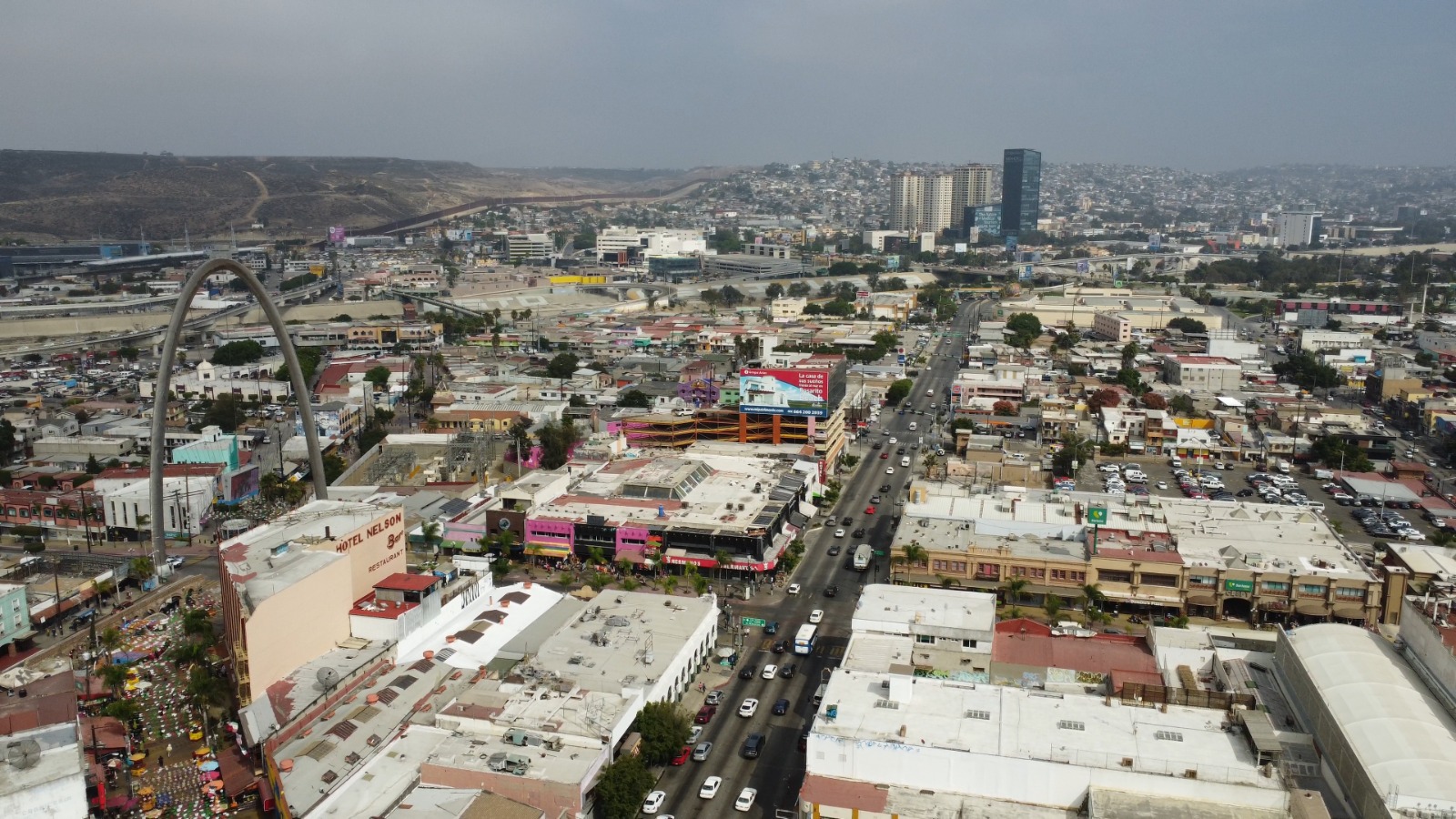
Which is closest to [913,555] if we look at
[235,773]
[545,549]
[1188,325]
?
[545,549]

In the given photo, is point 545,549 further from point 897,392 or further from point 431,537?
point 897,392

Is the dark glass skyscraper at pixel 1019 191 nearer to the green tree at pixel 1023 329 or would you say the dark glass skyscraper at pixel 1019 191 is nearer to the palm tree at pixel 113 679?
the green tree at pixel 1023 329

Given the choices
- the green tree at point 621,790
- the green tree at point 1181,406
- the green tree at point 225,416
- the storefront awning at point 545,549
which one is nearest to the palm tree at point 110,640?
the storefront awning at point 545,549

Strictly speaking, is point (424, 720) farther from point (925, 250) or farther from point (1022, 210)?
point (1022, 210)

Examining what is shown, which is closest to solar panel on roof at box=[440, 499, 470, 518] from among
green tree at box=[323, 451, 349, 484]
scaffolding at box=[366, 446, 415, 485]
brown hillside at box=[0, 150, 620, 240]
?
scaffolding at box=[366, 446, 415, 485]

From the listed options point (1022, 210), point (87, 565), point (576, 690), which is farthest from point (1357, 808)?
point (1022, 210)

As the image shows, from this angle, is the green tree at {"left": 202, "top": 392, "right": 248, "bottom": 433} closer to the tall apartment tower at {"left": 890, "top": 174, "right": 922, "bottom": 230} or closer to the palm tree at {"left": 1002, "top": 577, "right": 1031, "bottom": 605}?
the palm tree at {"left": 1002, "top": 577, "right": 1031, "bottom": 605}
